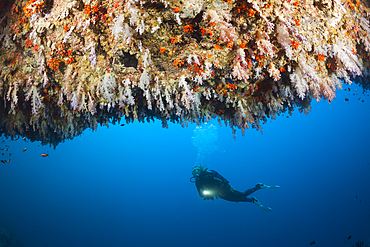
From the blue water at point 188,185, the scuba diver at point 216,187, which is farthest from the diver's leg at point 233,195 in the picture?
the blue water at point 188,185

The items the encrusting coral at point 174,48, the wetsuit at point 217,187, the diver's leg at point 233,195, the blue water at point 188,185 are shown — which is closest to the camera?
the encrusting coral at point 174,48

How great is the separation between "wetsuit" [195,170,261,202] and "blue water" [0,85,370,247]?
4834cm

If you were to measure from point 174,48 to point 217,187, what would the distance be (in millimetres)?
8438

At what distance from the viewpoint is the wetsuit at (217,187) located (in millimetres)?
9664

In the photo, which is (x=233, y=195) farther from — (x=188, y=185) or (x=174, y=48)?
(x=188, y=185)

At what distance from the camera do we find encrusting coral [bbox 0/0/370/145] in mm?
2773

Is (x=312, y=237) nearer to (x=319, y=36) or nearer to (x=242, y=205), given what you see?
(x=242, y=205)

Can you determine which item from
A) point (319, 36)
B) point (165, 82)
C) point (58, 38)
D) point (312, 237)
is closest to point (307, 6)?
point (319, 36)

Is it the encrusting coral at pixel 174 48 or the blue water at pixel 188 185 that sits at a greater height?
the blue water at pixel 188 185

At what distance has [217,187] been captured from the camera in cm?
991

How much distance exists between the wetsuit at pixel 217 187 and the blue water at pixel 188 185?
4834 centimetres

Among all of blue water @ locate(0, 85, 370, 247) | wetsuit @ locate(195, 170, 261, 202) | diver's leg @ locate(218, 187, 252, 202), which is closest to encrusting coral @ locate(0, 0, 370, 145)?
wetsuit @ locate(195, 170, 261, 202)

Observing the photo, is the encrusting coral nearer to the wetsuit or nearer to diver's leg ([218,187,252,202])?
the wetsuit

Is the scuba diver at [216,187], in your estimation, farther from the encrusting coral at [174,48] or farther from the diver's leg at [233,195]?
the encrusting coral at [174,48]
